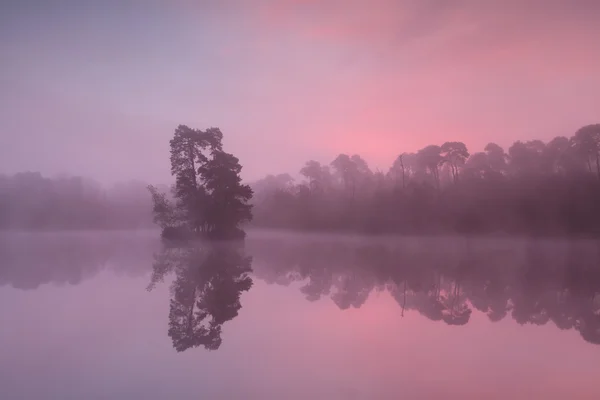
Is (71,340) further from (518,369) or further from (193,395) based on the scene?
(518,369)

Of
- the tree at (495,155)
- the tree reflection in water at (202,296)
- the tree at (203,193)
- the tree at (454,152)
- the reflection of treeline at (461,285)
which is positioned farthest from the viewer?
the tree at (495,155)

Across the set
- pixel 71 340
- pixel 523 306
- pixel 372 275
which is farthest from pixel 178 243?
pixel 523 306

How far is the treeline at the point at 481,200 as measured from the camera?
40.2 meters

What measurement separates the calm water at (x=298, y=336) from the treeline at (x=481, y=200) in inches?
1108

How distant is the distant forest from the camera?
4128 cm

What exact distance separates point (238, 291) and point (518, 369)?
8.89 meters

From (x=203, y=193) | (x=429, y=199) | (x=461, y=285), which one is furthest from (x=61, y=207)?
(x=461, y=285)

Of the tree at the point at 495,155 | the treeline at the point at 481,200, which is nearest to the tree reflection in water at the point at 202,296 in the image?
the treeline at the point at 481,200

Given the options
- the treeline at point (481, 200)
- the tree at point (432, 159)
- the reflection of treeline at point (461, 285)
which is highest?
the tree at point (432, 159)

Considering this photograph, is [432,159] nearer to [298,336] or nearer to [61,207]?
[298,336]

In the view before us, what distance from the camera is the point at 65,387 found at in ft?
17.9

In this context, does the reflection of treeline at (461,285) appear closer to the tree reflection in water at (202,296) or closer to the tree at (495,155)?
the tree reflection in water at (202,296)

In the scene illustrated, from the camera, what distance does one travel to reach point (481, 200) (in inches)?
1766

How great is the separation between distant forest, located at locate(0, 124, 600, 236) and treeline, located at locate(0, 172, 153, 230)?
0.60ft
